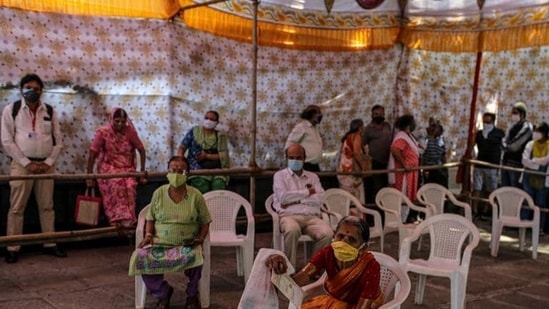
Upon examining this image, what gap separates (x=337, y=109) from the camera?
858 centimetres

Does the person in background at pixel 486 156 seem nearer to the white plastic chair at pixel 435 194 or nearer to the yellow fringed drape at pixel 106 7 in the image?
the white plastic chair at pixel 435 194

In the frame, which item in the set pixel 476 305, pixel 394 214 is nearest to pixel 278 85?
pixel 394 214

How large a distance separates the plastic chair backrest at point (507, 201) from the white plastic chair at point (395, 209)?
1.04 meters

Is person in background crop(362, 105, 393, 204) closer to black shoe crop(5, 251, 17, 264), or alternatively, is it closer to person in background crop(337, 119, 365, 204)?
person in background crop(337, 119, 365, 204)

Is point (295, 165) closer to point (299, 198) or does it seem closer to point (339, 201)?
point (299, 198)

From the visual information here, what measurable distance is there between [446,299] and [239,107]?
148 inches

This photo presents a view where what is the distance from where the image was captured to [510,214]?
277 inches

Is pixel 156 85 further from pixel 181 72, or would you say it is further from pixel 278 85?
pixel 278 85

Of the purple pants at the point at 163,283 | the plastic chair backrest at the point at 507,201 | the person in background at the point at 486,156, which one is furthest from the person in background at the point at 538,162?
the purple pants at the point at 163,283

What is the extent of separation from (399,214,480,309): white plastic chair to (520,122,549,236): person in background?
403 centimetres

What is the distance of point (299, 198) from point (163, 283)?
1.52 m

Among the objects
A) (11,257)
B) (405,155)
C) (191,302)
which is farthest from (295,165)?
(11,257)

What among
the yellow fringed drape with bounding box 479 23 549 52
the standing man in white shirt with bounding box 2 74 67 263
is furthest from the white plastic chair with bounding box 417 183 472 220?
the standing man in white shirt with bounding box 2 74 67 263

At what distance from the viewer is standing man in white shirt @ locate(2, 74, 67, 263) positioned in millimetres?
5574
